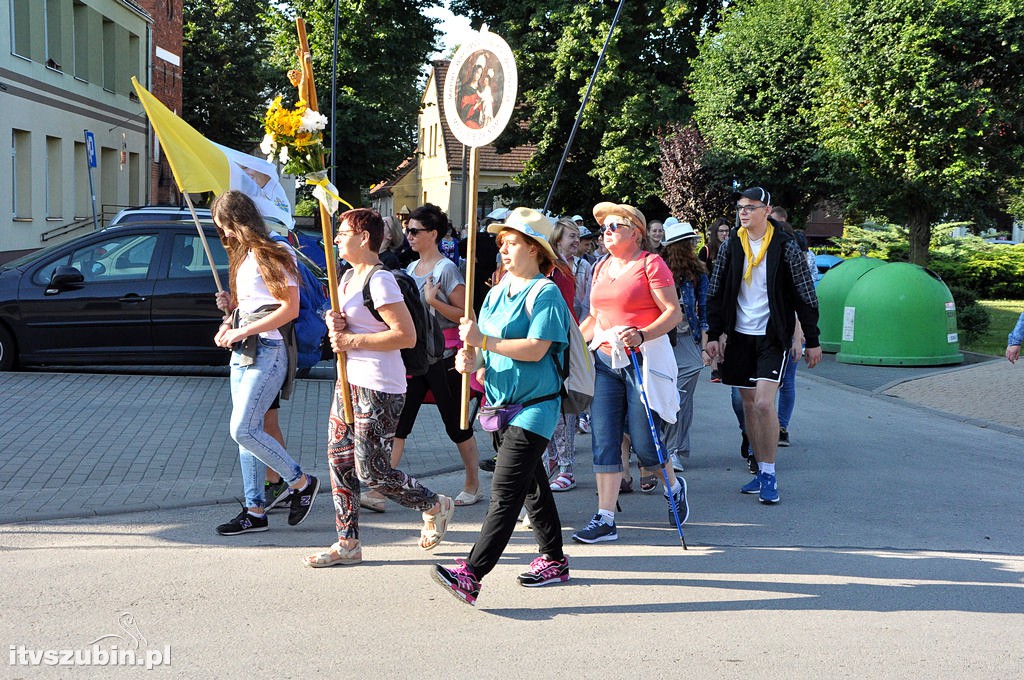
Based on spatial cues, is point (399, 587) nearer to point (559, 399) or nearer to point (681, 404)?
point (559, 399)

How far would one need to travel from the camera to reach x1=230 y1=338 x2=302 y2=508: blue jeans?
6.06 m

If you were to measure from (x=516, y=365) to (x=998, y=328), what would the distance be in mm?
19424

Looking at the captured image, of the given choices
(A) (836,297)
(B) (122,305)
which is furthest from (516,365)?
(A) (836,297)

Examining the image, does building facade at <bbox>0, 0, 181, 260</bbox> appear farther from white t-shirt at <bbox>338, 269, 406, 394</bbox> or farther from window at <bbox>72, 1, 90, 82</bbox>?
white t-shirt at <bbox>338, 269, 406, 394</bbox>

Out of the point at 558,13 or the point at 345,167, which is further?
the point at 345,167

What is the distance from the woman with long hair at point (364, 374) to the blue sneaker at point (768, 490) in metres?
2.62

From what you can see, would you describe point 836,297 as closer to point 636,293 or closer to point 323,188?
point 636,293

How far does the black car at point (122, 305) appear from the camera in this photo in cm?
1226

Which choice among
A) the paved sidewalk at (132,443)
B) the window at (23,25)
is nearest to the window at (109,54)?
the window at (23,25)

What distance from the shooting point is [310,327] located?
26.0ft

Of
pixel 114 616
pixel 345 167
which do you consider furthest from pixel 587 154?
pixel 114 616

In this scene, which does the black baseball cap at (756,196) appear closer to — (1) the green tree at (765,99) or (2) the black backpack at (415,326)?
(2) the black backpack at (415,326)

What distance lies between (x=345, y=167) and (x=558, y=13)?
8.85 meters

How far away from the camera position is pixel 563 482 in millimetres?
7840
